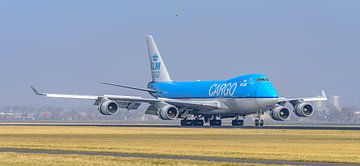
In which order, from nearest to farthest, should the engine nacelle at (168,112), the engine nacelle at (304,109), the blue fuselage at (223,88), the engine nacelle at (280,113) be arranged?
the blue fuselage at (223,88)
the engine nacelle at (168,112)
the engine nacelle at (280,113)
the engine nacelle at (304,109)

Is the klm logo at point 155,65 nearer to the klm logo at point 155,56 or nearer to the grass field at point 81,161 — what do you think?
the klm logo at point 155,56

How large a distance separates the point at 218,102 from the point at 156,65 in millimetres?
17245

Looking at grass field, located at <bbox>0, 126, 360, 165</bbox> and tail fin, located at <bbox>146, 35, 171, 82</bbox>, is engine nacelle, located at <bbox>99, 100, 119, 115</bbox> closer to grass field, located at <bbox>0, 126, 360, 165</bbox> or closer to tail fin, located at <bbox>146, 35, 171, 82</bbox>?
tail fin, located at <bbox>146, 35, 171, 82</bbox>

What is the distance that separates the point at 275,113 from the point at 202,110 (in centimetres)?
850

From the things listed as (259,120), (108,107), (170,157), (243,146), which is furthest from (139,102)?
(170,157)

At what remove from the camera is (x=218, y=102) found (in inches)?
3893

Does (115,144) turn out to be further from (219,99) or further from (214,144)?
(219,99)

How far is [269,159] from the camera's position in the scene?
143 ft

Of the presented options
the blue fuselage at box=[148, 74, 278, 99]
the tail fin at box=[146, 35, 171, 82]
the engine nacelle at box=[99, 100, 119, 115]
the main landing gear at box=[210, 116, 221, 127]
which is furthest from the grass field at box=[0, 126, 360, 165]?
the tail fin at box=[146, 35, 171, 82]

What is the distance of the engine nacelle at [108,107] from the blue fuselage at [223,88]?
427 inches

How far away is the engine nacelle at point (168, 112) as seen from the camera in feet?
314

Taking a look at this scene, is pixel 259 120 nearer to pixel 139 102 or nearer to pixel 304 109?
pixel 304 109

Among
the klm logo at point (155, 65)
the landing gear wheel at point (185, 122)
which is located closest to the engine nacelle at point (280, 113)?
the landing gear wheel at point (185, 122)

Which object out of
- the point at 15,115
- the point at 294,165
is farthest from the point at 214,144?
the point at 15,115
